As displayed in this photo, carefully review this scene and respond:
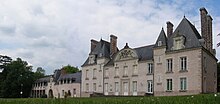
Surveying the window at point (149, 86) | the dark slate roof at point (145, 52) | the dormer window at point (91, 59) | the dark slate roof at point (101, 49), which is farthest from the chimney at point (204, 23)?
the dormer window at point (91, 59)

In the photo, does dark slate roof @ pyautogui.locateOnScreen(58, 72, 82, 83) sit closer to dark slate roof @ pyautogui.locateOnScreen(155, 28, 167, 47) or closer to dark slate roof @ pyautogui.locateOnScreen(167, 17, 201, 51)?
dark slate roof @ pyautogui.locateOnScreen(155, 28, 167, 47)

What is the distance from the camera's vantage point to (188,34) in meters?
36.6

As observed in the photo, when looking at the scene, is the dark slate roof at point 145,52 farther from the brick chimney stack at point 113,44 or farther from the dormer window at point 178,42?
the brick chimney stack at point 113,44

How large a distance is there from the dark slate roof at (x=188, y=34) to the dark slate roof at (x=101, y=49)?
12.9m

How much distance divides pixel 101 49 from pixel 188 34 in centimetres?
1686

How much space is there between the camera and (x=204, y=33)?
36625 millimetres

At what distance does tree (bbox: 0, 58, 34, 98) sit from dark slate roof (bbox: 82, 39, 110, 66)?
2265cm

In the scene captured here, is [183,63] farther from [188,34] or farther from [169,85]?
[188,34]

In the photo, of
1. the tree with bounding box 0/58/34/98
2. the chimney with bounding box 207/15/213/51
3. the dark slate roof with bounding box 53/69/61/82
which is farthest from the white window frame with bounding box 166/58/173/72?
the tree with bounding box 0/58/34/98

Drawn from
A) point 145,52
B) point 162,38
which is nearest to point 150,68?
point 145,52

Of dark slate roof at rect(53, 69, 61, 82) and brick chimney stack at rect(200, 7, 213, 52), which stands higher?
brick chimney stack at rect(200, 7, 213, 52)

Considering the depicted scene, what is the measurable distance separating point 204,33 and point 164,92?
28.7 ft

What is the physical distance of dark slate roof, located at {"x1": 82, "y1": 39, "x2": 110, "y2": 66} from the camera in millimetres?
48188

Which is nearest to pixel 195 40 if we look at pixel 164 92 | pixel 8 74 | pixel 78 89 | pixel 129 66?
pixel 164 92
